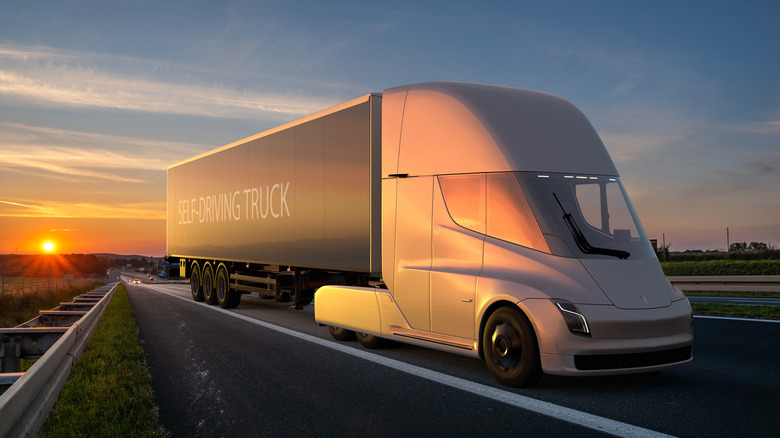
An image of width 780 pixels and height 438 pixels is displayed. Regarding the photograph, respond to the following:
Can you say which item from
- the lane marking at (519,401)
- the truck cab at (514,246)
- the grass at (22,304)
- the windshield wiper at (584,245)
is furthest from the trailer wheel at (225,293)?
the windshield wiper at (584,245)

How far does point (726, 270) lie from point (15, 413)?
33150 mm

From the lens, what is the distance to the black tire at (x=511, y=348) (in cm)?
595

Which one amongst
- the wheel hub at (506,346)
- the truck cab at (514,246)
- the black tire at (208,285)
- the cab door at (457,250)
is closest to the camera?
the truck cab at (514,246)

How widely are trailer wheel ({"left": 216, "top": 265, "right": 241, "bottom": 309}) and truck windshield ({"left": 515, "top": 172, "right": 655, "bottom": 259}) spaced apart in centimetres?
1091

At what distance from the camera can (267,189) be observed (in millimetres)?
13266

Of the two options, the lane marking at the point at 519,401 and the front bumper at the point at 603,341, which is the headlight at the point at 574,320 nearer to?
the front bumper at the point at 603,341

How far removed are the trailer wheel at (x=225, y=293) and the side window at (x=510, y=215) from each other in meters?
10.5

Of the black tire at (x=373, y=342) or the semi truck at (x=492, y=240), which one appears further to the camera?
the black tire at (x=373, y=342)

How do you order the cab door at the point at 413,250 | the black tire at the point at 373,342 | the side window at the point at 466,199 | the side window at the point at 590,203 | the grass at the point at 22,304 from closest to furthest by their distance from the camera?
the side window at the point at 590,203
the side window at the point at 466,199
the cab door at the point at 413,250
the black tire at the point at 373,342
the grass at the point at 22,304

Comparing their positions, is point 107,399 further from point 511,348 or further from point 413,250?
point 511,348

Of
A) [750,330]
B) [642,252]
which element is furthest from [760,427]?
[750,330]

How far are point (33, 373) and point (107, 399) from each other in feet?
5.77

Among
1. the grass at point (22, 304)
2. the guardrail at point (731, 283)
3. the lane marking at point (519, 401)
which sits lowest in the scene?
the grass at point (22, 304)

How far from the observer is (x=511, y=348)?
614 centimetres
